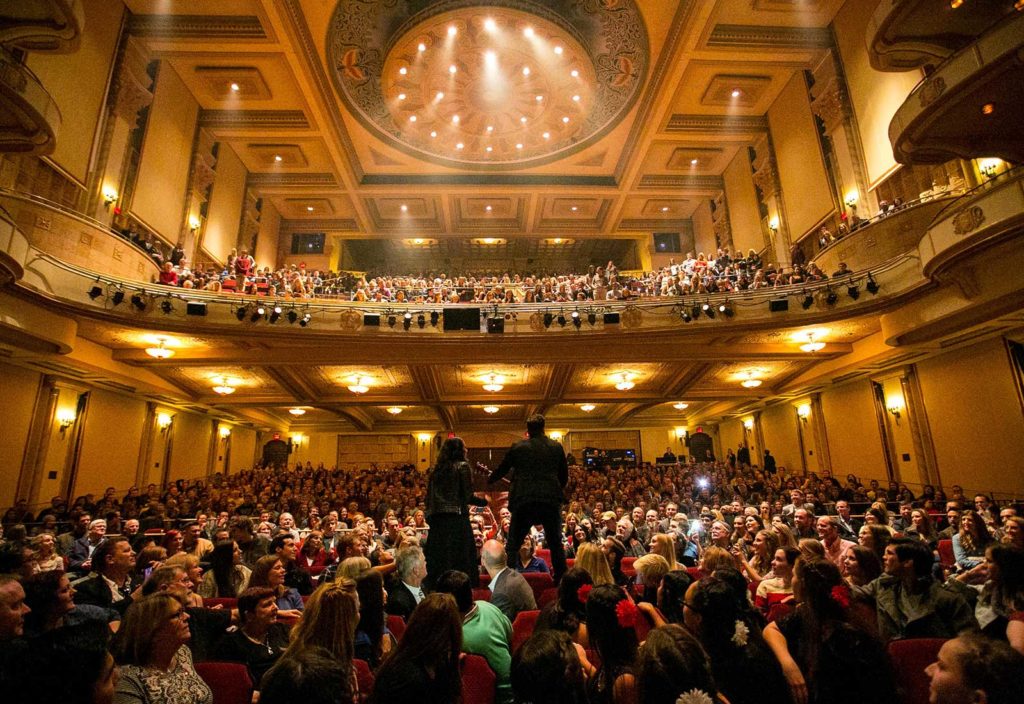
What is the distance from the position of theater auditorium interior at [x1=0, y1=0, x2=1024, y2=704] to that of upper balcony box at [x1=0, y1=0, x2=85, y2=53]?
0.14 feet

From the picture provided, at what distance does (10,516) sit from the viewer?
895cm

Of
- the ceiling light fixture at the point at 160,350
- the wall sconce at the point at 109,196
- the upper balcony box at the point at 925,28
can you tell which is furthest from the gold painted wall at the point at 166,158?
the upper balcony box at the point at 925,28

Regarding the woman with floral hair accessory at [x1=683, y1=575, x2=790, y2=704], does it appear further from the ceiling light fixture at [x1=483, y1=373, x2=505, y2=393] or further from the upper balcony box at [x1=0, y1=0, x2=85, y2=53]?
the ceiling light fixture at [x1=483, y1=373, x2=505, y2=393]

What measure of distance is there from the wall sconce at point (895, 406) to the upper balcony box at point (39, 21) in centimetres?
1704

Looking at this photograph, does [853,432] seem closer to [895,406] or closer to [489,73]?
[895,406]

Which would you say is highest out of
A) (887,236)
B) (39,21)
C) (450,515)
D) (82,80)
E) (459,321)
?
(82,80)

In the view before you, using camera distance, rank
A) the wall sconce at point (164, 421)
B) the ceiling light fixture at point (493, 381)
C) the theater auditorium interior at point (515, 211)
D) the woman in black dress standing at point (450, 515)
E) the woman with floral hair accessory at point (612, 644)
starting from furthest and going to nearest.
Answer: the wall sconce at point (164, 421) < the ceiling light fixture at point (493, 381) < the theater auditorium interior at point (515, 211) < the woman in black dress standing at point (450, 515) < the woman with floral hair accessory at point (612, 644)

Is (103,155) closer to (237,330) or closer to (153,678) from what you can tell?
(237,330)

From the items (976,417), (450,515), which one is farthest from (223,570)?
(976,417)

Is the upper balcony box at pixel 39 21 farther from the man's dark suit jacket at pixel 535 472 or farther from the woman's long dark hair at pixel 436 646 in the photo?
the woman's long dark hair at pixel 436 646

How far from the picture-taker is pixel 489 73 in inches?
635

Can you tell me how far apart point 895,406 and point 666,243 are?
11859 millimetres

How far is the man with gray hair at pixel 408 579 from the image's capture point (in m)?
3.56

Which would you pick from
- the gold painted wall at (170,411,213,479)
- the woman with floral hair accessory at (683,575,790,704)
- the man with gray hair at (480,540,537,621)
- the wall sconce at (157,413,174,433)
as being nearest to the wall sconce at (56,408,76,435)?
the wall sconce at (157,413,174,433)
